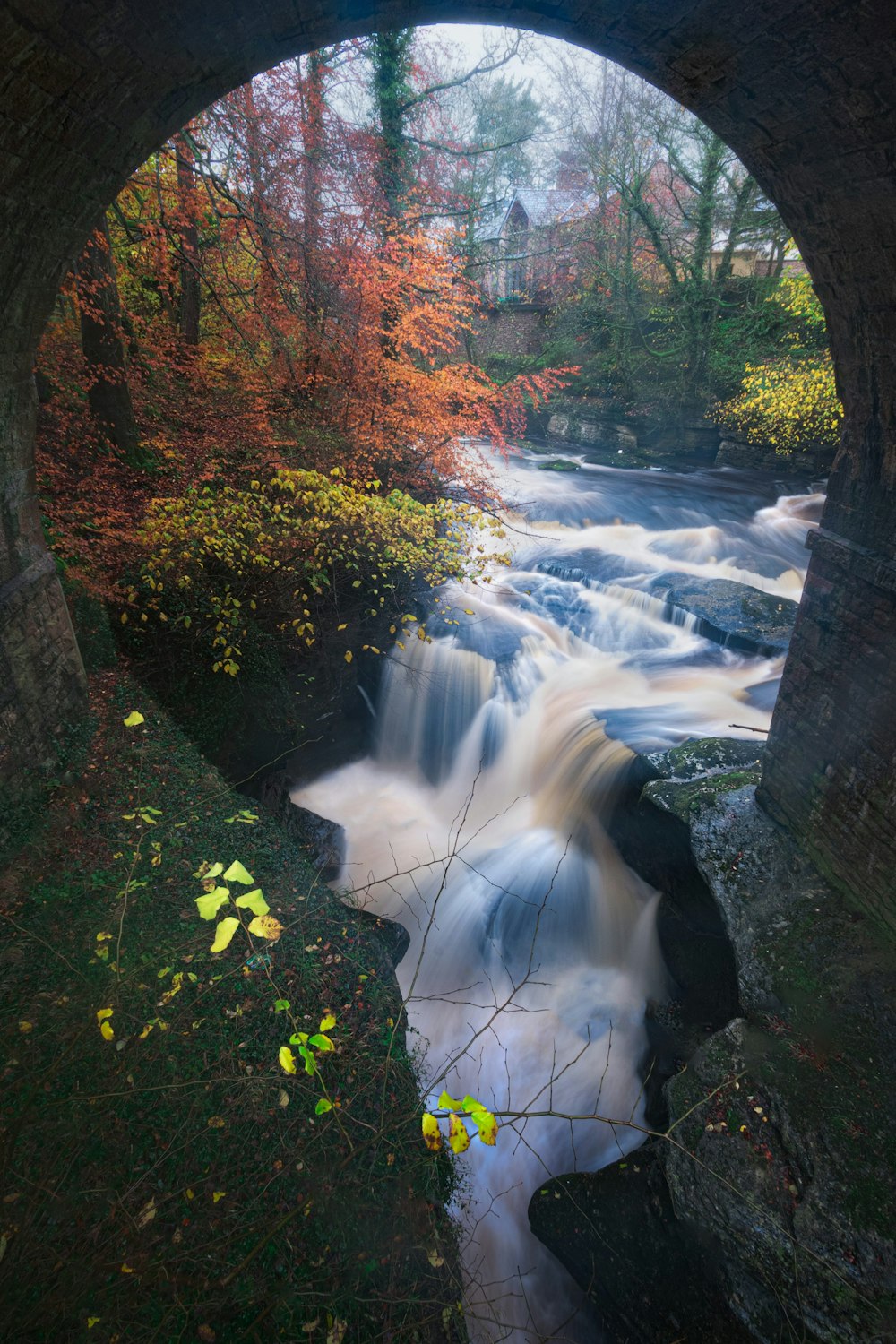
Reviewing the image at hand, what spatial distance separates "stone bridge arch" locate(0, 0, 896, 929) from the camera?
2686mm

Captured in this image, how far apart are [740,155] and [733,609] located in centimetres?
591

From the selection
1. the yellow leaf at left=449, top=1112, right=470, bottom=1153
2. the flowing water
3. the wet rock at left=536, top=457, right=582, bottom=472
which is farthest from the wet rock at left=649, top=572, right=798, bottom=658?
the yellow leaf at left=449, top=1112, right=470, bottom=1153

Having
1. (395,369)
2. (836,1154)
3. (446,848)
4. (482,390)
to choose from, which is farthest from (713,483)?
(836,1154)

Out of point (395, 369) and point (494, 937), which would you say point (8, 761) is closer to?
point (494, 937)

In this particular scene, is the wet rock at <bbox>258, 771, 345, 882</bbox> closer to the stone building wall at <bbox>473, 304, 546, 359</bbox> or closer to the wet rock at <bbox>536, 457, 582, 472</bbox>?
the wet rock at <bbox>536, 457, 582, 472</bbox>

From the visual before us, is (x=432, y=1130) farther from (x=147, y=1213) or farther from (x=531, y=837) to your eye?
(x=531, y=837)

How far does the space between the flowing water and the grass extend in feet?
1.70

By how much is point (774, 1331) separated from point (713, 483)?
551 inches

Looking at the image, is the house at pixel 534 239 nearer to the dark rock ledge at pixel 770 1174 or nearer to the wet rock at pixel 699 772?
the wet rock at pixel 699 772

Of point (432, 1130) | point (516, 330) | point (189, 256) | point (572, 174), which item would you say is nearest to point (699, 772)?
point (432, 1130)

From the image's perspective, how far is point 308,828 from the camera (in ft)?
20.3

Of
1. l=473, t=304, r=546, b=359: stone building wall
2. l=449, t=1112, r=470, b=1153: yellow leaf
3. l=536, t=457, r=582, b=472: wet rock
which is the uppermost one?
l=473, t=304, r=546, b=359: stone building wall

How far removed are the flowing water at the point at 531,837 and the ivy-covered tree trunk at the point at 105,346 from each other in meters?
4.10

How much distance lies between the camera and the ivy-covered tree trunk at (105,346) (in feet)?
21.0
